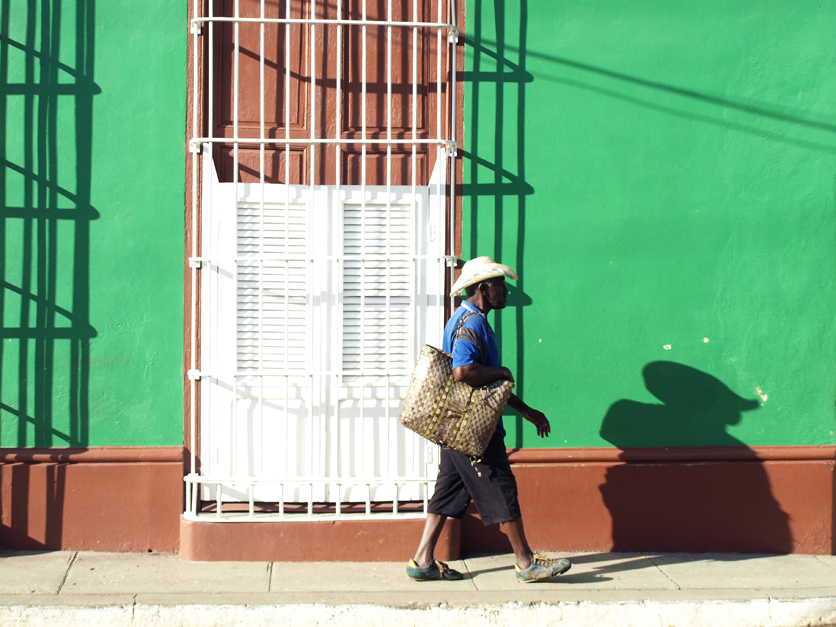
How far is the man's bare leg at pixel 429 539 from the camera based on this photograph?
151 inches

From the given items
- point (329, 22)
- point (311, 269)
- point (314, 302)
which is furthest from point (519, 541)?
point (329, 22)

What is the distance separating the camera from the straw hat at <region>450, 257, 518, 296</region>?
3.65 m

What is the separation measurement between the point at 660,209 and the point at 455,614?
249cm

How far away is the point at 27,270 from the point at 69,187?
51cm

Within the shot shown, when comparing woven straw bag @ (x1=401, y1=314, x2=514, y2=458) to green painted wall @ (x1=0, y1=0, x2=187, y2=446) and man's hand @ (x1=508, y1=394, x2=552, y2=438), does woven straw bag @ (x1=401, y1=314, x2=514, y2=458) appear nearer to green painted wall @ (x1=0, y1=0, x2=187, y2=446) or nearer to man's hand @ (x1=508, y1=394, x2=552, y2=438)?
man's hand @ (x1=508, y1=394, x2=552, y2=438)

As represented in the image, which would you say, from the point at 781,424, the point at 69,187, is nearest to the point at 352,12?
the point at 69,187

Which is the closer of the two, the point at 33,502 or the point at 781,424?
the point at 33,502

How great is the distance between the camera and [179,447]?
13.9 feet

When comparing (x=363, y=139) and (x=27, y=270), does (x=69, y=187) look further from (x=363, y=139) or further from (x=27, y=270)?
(x=363, y=139)

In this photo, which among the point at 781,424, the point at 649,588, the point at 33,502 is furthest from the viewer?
the point at 781,424

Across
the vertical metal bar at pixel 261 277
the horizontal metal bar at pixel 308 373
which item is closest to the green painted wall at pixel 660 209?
the horizontal metal bar at pixel 308 373

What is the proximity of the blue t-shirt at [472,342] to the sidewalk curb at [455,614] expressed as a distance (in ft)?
2.83

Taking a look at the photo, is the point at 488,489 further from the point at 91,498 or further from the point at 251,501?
the point at 91,498

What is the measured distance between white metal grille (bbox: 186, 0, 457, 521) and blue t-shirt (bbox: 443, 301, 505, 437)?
1.92 ft
